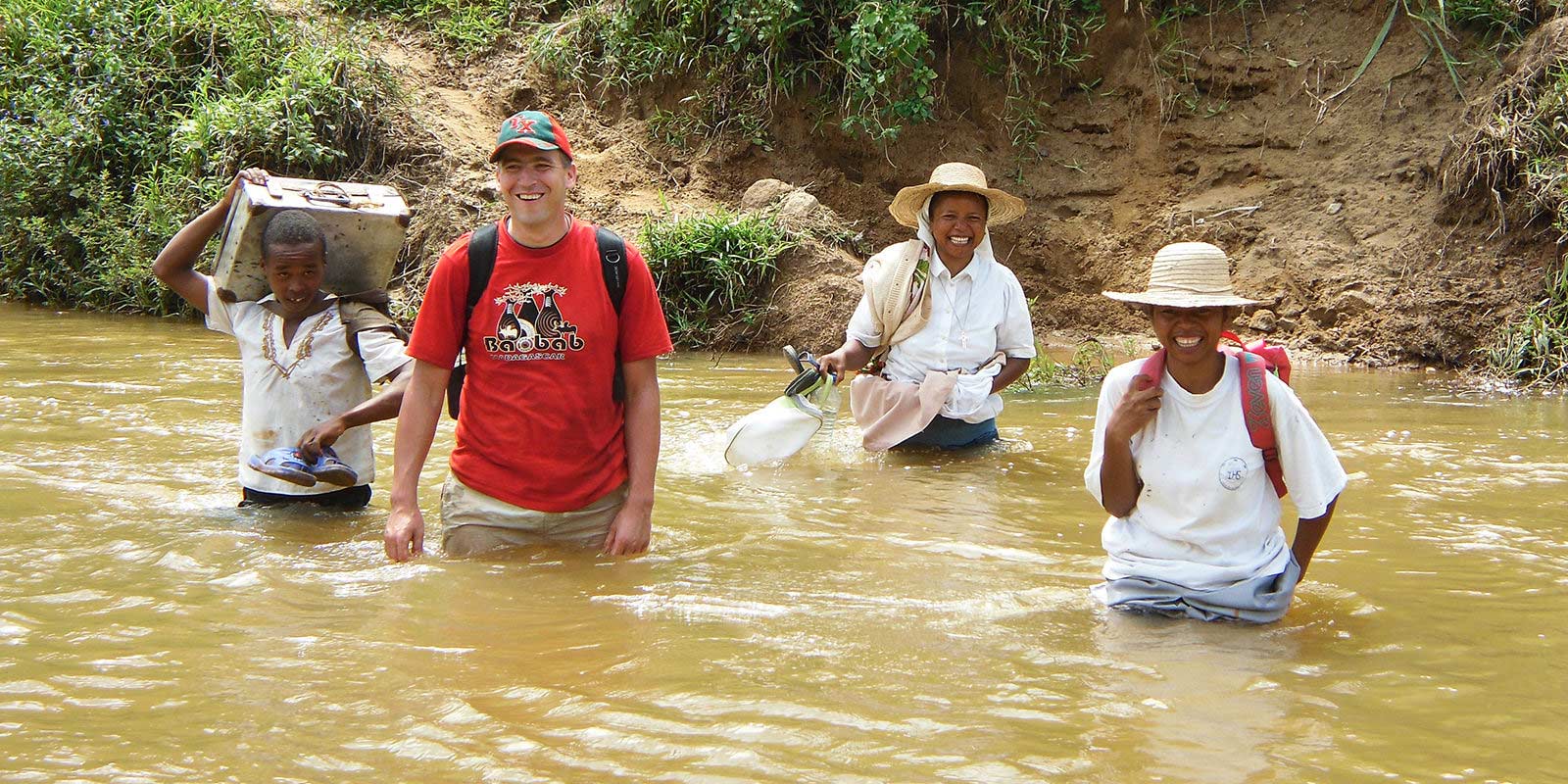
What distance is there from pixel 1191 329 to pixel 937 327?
2787 mm

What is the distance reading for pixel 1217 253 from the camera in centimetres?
347

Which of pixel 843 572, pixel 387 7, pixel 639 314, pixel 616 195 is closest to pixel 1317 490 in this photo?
pixel 843 572

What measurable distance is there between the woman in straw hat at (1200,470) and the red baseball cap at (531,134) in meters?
1.53

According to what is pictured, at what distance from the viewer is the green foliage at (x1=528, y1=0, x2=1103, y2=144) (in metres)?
10.4

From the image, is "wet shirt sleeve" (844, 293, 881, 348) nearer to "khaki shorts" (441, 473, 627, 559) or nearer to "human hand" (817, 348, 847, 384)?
"human hand" (817, 348, 847, 384)

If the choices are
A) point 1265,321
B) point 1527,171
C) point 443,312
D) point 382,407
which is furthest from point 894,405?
point 1527,171

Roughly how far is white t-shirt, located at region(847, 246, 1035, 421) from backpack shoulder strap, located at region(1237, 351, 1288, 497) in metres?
2.69

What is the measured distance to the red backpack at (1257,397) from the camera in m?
3.47

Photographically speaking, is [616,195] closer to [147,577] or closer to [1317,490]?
[147,577]

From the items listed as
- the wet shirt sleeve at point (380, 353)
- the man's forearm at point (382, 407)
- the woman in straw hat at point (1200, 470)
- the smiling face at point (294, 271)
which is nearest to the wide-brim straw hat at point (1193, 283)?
the woman in straw hat at point (1200, 470)

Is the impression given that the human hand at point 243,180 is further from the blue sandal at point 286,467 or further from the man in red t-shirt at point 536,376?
the man in red t-shirt at point 536,376

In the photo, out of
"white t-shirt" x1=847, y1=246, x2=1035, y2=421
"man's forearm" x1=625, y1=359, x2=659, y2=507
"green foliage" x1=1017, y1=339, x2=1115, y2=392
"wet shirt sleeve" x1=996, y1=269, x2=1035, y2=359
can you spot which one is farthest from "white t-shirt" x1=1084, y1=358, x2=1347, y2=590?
"green foliage" x1=1017, y1=339, x2=1115, y2=392

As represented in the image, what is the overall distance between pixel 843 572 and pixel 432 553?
1.27 meters

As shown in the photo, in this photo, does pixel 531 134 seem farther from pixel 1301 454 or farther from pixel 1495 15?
pixel 1495 15
